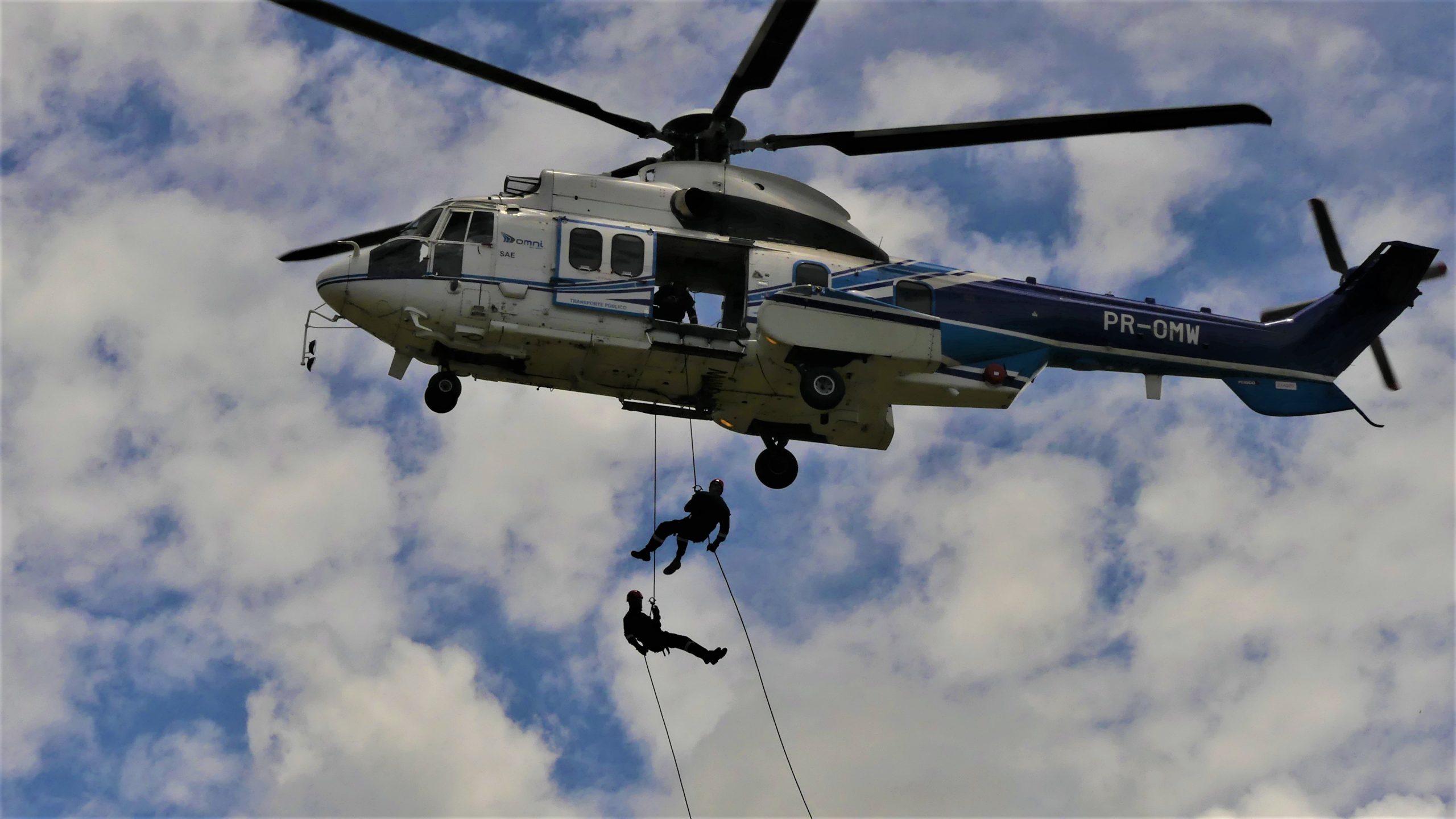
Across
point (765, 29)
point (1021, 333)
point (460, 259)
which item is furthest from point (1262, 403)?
point (460, 259)

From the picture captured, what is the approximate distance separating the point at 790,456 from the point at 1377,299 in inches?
380

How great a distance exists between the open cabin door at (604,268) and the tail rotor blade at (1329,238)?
10987 mm

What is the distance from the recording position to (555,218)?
21.1 meters

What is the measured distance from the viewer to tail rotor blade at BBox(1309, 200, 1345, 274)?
25.2 metres

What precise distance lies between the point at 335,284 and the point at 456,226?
1723mm

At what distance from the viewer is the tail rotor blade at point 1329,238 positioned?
25.2 m

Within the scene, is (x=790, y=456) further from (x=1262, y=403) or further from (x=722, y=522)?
(x=1262, y=403)

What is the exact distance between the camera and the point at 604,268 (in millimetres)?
20859

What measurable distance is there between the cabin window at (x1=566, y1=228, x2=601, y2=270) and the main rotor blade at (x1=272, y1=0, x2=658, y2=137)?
1706 millimetres

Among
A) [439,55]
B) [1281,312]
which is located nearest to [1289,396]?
[1281,312]

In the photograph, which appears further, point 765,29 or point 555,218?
point 555,218

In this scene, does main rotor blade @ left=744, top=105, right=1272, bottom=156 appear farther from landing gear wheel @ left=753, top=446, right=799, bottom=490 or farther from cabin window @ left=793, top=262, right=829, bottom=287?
landing gear wheel @ left=753, top=446, right=799, bottom=490

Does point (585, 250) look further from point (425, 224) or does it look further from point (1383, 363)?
point (1383, 363)

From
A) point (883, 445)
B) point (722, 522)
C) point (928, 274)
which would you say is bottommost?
point (722, 522)
